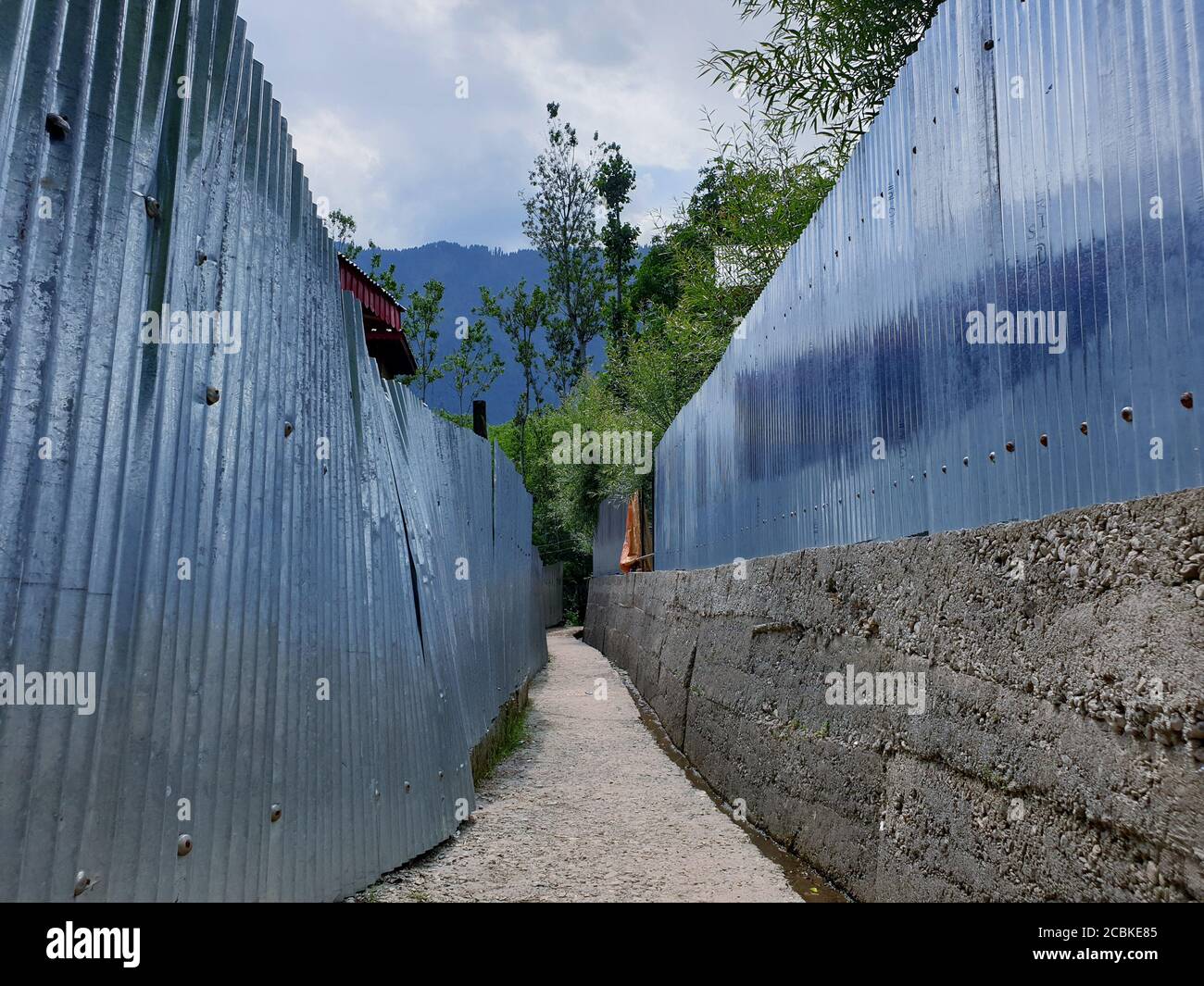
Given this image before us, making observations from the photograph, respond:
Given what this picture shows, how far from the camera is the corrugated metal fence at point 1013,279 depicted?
2168mm

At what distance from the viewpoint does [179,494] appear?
2.58 metres

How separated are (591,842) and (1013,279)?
357 centimetres

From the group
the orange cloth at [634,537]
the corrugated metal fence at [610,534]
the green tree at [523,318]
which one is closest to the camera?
the orange cloth at [634,537]

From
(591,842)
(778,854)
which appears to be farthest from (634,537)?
(778,854)

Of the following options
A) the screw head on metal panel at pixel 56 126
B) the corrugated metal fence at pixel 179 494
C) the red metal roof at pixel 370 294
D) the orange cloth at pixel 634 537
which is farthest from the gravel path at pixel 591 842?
the orange cloth at pixel 634 537

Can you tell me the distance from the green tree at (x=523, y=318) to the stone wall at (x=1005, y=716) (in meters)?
34.6

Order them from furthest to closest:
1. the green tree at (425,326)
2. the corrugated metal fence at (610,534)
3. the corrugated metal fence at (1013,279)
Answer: the green tree at (425,326), the corrugated metal fence at (610,534), the corrugated metal fence at (1013,279)

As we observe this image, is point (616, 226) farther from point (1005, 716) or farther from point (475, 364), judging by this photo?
point (1005, 716)

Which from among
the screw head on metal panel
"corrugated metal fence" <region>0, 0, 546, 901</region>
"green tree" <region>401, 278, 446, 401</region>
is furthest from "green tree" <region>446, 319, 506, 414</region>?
the screw head on metal panel

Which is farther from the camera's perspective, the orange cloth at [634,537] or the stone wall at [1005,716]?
the orange cloth at [634,537]

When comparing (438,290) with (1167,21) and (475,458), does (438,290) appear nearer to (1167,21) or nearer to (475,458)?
(475,458)

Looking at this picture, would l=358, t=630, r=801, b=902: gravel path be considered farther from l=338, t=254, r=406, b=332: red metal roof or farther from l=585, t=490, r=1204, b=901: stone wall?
l=338, t=254, r=406, b=332: red metal roof

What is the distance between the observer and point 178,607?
2555 millimetres

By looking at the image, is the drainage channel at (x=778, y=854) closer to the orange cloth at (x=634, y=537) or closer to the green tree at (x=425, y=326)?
the orange cloth at (x=634, y=537)
